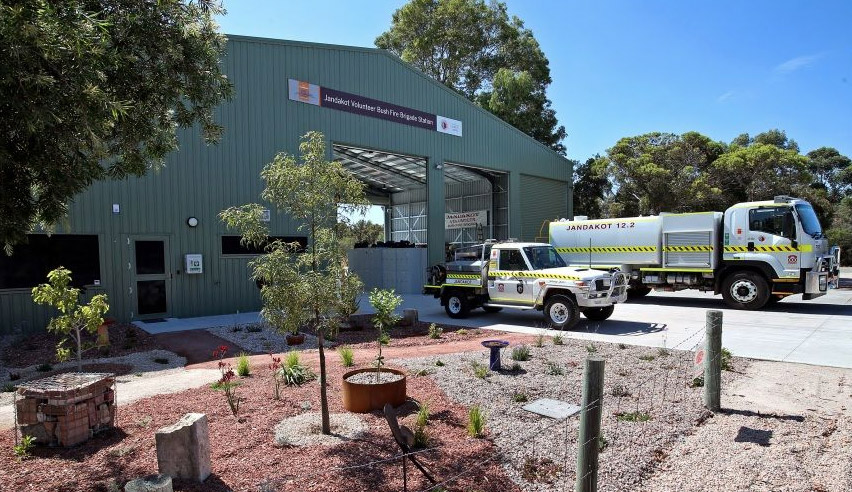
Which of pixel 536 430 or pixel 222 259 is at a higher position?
pixel 222 259

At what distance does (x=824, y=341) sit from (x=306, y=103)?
→ 15215 mm

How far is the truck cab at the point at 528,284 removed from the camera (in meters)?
11.8

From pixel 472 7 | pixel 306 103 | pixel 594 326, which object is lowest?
pixel 594 326

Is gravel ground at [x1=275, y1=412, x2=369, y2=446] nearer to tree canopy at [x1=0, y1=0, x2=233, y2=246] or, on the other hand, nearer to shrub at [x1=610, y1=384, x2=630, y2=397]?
tree canopy at [x1=0, y1=0, x2=233, y2=246]

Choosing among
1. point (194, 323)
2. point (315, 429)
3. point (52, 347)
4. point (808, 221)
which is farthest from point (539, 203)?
point (315, 429)

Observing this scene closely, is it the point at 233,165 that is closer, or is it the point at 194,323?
the point at 194,323

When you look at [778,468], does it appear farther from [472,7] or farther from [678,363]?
[472,7]

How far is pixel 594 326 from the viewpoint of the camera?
12.5 m

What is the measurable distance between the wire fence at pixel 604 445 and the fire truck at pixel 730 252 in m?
9.36

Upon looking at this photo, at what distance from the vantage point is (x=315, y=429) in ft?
17.0

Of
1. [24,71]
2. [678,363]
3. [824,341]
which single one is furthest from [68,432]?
[824,341]

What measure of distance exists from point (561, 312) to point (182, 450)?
9.47 metres

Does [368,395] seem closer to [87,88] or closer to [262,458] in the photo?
[262,458]

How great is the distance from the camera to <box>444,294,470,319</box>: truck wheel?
46.9 feet
